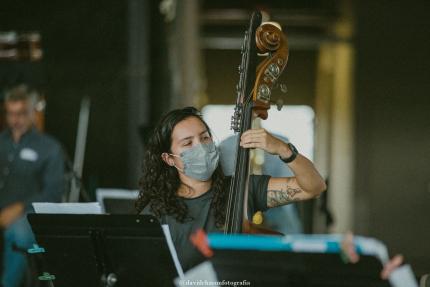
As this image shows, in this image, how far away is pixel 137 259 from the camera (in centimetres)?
259

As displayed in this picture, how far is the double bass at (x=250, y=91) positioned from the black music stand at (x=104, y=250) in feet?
1.14

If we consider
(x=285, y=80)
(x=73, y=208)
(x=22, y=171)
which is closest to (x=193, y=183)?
(x=73, y=208)

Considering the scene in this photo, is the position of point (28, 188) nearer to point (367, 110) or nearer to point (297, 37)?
point (367, 110)

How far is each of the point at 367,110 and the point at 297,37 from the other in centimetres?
221

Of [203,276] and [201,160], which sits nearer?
[203,276]

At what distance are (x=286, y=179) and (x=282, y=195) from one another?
0.06 m

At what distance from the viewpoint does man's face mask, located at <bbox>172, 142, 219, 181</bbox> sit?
298 centimetres

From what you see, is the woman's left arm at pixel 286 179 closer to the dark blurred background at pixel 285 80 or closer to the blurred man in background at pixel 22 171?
the dark blurred background at pixel 285 80

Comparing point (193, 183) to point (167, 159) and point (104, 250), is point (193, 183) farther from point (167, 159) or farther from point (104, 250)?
point (104, 250)

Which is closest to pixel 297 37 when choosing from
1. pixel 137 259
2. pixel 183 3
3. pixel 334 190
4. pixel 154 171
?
pixel 334 190

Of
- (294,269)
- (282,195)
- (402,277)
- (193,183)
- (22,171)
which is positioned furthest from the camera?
(22,171)

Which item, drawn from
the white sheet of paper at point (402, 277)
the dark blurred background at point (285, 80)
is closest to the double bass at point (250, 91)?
the white sheet of paper at point (402, 277)

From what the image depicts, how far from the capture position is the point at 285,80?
11594mm

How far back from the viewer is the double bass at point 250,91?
2.79 metres
